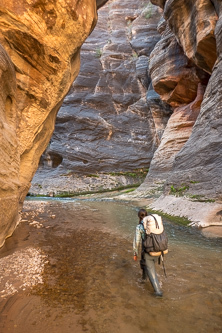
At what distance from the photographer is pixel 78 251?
5.95 m

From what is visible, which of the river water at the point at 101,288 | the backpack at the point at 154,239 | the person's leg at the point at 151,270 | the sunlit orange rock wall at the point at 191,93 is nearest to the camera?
the river water at the point at 101,288

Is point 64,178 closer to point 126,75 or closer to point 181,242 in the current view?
point 126,75

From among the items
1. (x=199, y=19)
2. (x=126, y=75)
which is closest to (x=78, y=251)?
(x=199, y=19)

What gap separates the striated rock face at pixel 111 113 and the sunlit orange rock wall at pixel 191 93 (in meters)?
5.97

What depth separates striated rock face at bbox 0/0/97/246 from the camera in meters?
6.16

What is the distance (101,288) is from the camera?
396 cm

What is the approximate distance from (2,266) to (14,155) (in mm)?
3194

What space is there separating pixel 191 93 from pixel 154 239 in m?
22.2

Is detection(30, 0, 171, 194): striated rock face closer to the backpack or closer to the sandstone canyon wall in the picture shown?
the sandstone canyon wall

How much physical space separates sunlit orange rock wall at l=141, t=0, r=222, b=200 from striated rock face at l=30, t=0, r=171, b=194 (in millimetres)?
5974

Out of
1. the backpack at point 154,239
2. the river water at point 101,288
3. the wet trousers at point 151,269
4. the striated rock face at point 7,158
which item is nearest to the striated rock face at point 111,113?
the striated rock face at point 7,158

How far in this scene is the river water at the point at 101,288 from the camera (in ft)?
9.78

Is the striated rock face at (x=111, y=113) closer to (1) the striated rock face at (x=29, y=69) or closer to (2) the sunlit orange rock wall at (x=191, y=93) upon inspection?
(2) the sunlit orange rock wall at (x=191, y=93)

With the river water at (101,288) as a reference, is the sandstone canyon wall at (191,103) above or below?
above
